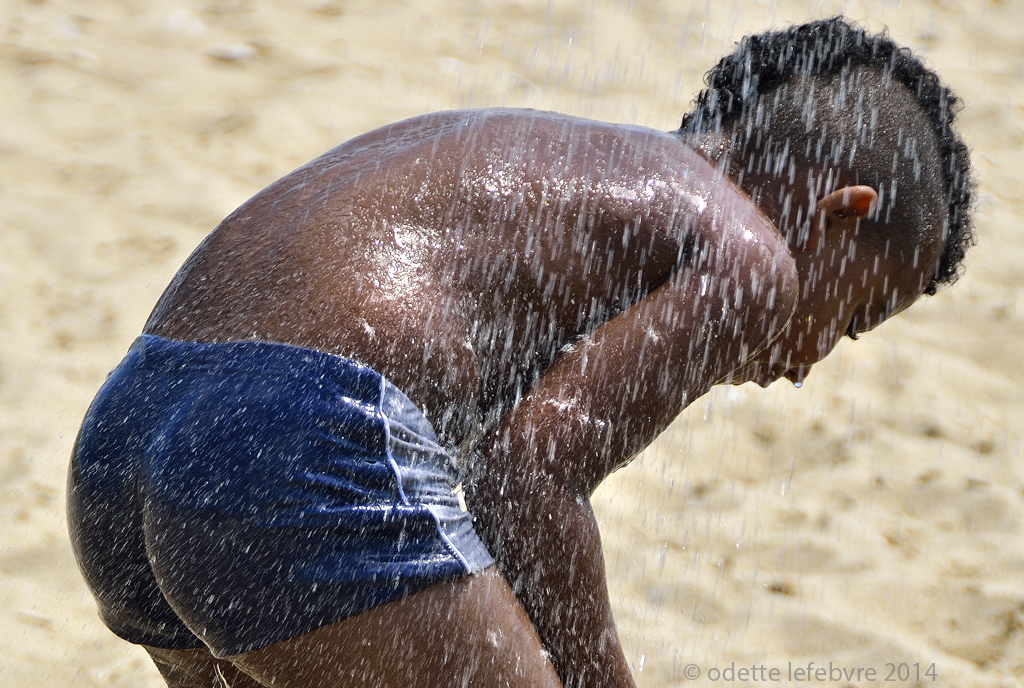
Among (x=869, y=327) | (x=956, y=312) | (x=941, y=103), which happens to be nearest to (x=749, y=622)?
(x=869, y=327)

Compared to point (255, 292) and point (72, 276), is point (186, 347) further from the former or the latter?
point (72, 276)

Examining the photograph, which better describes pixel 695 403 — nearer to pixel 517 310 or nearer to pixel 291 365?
pixel 517 310

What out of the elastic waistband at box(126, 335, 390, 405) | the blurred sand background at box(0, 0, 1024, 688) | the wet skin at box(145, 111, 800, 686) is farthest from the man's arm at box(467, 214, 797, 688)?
the blurred sand background at box(0, 0, 1024, 688)

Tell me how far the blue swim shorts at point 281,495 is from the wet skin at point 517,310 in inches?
1.5

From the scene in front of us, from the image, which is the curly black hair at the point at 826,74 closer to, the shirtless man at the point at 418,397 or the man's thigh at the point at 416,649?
the shirtless man at the point at 418,397

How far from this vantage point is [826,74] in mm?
1950

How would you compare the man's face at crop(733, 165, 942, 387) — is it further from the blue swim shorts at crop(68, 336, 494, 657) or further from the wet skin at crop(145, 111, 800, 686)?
the blue swim shorts at crop(68, 336, 494, 657)

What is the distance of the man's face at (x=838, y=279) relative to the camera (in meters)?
1.85

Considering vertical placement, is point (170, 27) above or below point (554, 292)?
above

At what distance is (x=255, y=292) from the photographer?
1.49m

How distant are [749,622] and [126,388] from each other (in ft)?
6.01

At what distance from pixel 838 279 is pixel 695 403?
1.61 m

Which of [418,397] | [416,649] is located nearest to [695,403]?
[418,397]

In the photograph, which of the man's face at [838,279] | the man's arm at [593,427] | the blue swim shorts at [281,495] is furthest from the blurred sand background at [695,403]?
the blue swim shorts at [281,495]
